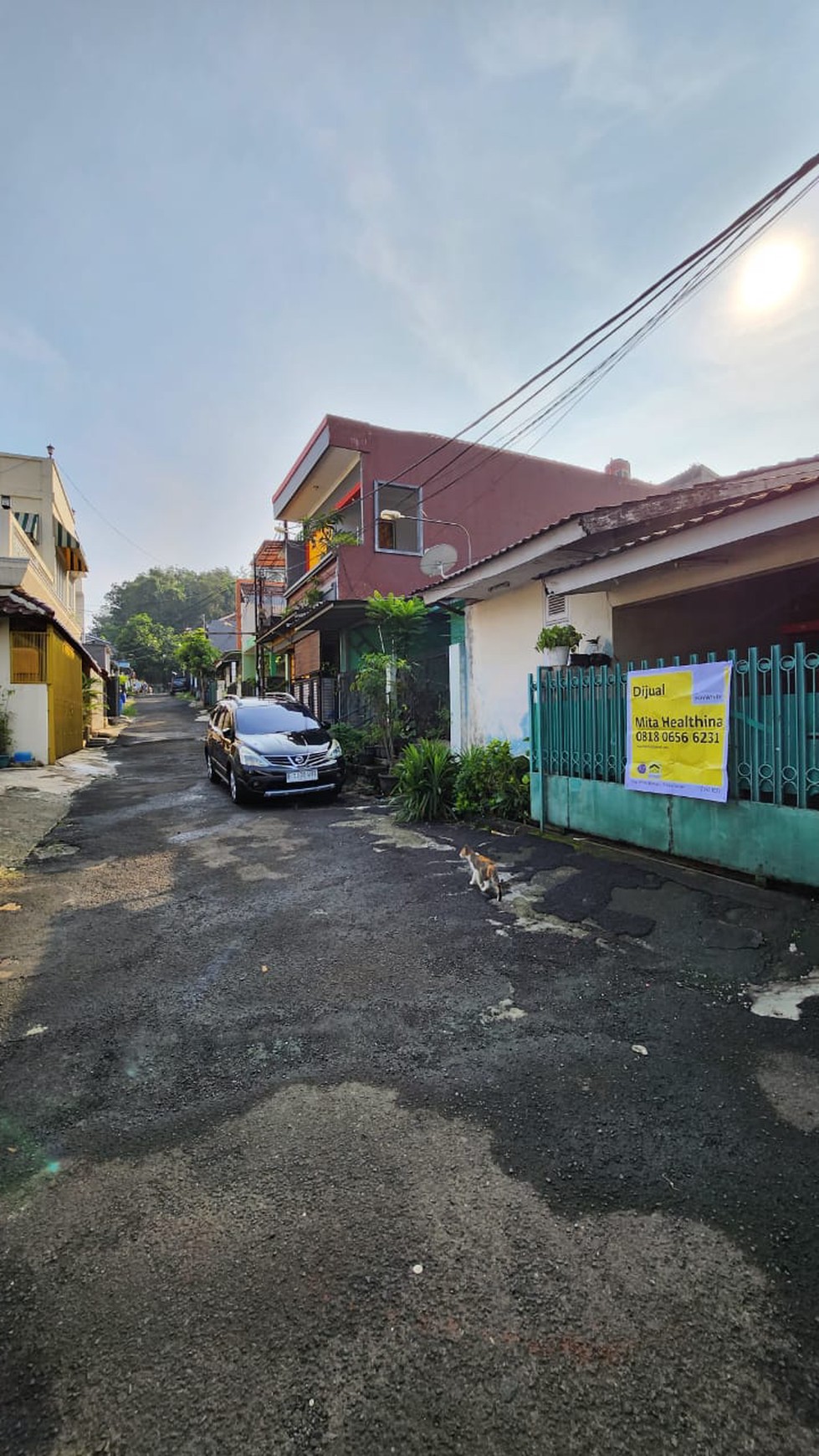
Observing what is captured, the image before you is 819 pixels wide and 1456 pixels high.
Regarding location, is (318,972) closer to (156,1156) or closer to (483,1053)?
(483,1053)

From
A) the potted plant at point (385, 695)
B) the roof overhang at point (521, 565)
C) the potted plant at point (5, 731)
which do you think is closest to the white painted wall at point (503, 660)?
the roof overhang at point (521, 565)

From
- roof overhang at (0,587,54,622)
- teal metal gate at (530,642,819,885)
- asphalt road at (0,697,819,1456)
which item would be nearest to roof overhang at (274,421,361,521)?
roof overhang at (0,587,54,622)

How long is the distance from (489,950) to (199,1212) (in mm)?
2316

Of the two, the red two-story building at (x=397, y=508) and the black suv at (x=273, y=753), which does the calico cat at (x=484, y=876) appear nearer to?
the black suv at (x=273, y=753)

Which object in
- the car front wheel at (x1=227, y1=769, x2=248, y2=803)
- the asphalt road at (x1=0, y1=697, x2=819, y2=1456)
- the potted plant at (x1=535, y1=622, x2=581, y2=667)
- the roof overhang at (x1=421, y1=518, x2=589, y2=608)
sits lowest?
the asphalt road at (x1=0, y1=697, x2=819, y2=1456)

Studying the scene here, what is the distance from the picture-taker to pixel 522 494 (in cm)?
1490

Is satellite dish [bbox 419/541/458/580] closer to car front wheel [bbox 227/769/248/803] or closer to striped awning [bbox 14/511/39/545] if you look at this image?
car front wheel [bbox 227/769/248/803]

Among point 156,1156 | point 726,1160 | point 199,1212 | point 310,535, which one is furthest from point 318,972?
point 310,535

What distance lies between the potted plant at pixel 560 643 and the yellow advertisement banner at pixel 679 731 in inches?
50.5

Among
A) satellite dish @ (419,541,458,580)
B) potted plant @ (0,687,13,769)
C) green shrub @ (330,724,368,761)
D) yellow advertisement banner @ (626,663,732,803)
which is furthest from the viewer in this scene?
potted plant @ (0,687,13,769)

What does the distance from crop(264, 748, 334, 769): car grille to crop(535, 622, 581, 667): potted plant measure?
413 centimetres

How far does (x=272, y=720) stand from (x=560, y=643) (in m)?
5.43

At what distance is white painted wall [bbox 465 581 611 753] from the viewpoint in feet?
26.4

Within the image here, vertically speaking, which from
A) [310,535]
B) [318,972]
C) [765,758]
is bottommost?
[318,972]
